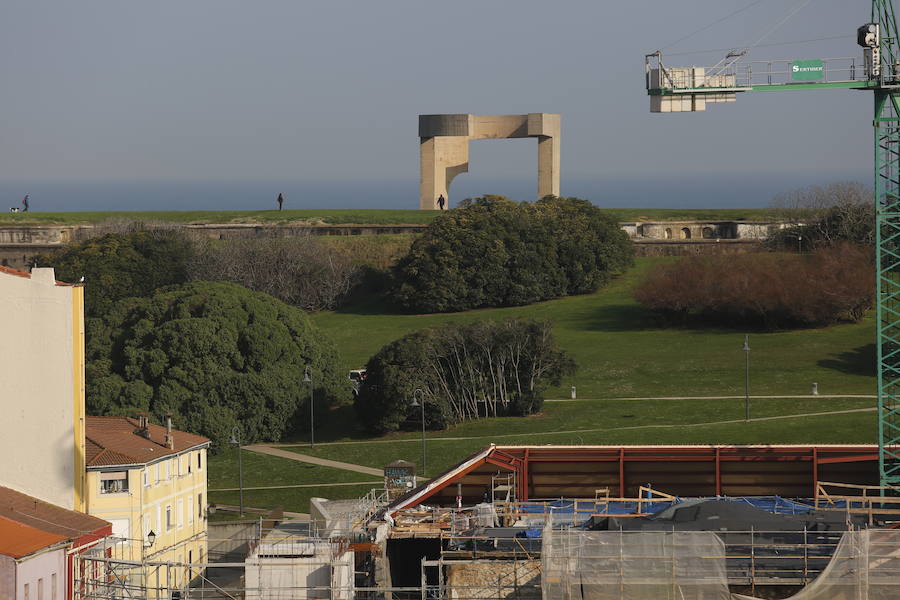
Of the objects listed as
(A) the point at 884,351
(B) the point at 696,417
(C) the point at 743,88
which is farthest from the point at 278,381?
(C) the point at 743,88

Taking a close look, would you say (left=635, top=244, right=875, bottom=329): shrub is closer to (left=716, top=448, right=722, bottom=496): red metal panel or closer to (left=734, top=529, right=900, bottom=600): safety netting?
(left=716, top=448, right=722, bottom=496): red metal panel

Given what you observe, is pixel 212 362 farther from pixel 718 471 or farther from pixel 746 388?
pixel 718 471

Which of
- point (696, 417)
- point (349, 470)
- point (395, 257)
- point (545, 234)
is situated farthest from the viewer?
point (395, 257)

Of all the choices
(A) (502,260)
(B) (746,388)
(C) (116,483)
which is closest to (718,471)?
(C) (116,483)

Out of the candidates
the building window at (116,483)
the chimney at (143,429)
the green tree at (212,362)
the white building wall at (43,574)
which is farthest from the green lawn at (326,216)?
the white building wall at (43,574)

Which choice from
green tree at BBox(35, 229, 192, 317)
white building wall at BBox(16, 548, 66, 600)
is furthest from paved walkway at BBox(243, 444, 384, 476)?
green tree at BBox(35, 229, 192, 317)

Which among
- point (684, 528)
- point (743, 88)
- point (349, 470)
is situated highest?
point (743, 88)

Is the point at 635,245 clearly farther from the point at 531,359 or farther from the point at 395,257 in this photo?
the point at 531,359
